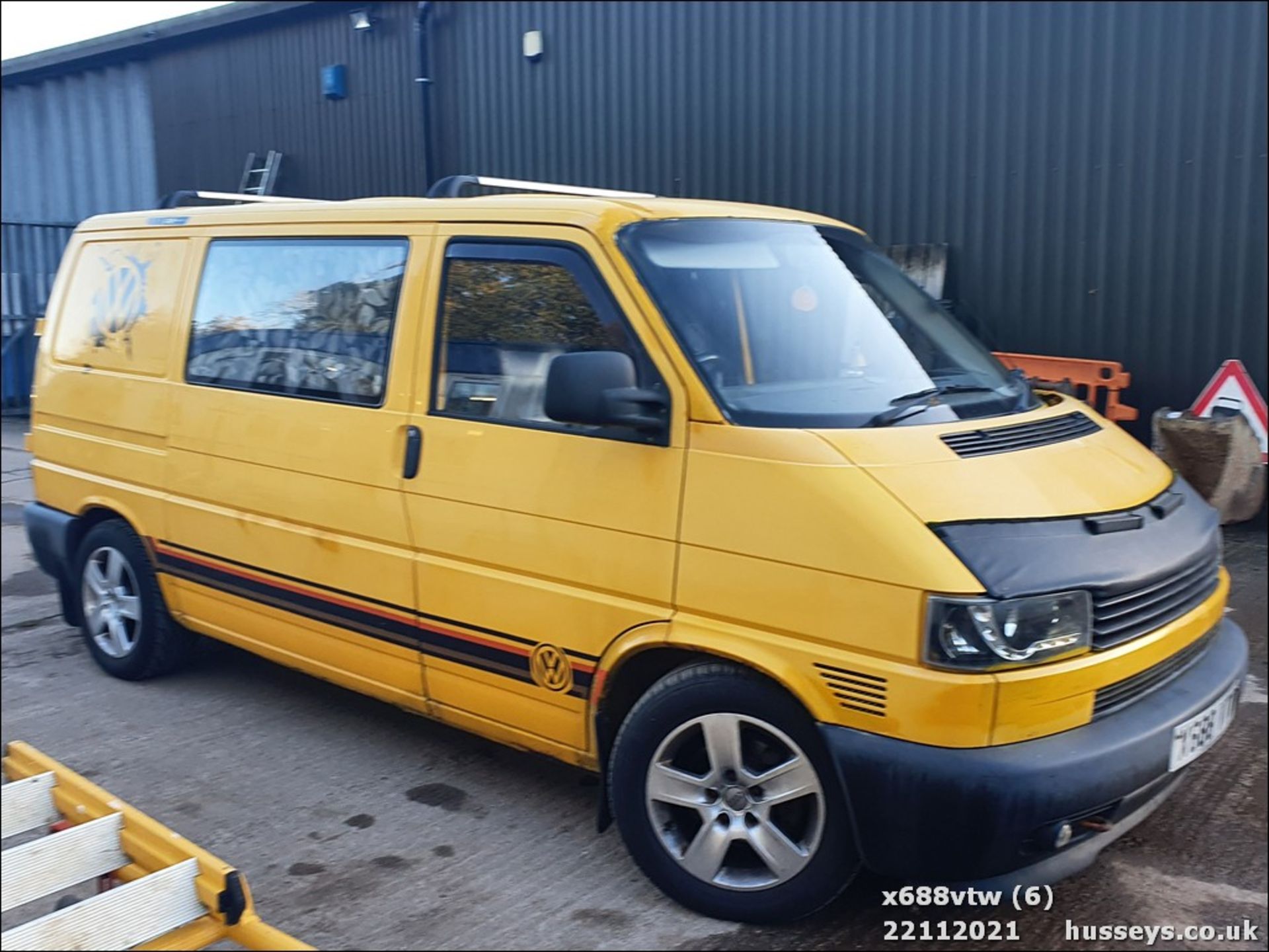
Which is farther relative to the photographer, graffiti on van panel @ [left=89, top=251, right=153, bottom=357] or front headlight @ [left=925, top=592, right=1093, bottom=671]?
graffiti on van panel @ [left=89, top=251, right=153, bottom=357]

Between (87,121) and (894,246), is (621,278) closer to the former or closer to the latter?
(894,246)

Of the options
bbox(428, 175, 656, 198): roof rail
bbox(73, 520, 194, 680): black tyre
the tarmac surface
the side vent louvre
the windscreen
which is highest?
Answer: bbox(428, 175, 656, 198): roof rail

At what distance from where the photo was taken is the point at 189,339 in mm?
4887

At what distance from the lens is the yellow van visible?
2.90m

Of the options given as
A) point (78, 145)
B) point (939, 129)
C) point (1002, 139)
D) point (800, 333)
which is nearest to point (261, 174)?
point (78, 145)

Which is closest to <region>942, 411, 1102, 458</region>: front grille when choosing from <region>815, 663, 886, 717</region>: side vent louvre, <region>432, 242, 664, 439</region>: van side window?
<region>815, 663, 886, 717</region>: side vent louvre

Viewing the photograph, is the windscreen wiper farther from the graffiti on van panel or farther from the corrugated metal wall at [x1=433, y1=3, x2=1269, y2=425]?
the corrugated metal wall at [x1=433, y1=3, x2=1269, y2=425]

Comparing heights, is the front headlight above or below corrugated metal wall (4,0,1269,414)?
below

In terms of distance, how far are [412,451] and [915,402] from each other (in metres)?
1.64

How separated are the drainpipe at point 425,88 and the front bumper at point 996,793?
10.3 meters

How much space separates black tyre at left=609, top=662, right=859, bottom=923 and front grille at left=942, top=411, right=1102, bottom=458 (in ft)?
2.80

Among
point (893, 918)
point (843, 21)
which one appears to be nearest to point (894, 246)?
point (843, 21)

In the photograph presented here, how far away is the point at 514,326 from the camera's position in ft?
12.4

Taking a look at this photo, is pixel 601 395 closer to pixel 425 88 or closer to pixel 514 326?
pixel 514 326
